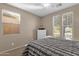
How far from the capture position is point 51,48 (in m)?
1.36

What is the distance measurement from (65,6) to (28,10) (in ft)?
1.75

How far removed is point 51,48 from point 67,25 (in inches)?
16.3

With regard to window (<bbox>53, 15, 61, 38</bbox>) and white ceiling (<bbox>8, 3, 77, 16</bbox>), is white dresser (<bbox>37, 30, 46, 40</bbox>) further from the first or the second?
white ceiling (<bbox>8, 3, 77, 16</bbox>)

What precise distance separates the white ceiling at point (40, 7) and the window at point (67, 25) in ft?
0.44

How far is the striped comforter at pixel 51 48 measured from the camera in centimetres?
127

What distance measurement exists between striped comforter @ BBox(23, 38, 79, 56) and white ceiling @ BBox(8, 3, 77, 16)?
1.38 ft

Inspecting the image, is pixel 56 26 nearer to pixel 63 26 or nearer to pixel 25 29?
pixel 63 26

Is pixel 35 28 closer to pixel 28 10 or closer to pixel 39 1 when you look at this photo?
pixel 28 10

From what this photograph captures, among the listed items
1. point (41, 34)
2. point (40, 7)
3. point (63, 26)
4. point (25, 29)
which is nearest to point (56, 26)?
point (63, 26)

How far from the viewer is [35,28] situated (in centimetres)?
150

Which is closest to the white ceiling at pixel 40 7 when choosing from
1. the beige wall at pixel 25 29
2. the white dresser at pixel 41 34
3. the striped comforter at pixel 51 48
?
the beige wall at pixel 25 29

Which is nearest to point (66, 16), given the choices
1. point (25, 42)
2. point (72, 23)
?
point (72, 23)

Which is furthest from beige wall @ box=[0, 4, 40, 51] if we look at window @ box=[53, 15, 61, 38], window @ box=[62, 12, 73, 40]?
window @ box=[62, 12, 73, 40]

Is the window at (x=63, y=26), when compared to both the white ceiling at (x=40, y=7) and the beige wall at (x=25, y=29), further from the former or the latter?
the beige wall at (x=25, y=29)
